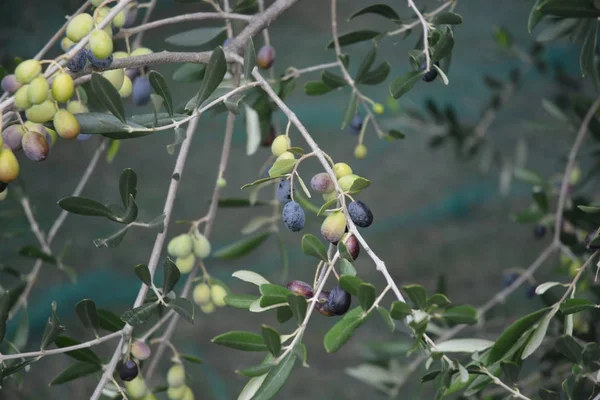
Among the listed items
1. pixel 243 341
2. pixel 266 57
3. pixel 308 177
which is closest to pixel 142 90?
pixel 266 57

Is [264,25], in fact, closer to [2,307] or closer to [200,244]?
[200,244]

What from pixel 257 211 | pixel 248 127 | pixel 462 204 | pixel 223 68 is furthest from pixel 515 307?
pixel 223 68

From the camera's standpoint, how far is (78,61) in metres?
0.59

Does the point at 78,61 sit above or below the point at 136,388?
above

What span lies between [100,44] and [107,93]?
0.14 ft

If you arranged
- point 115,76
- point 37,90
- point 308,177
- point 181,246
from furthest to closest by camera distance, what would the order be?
1. point 308,177
2. point 181,246
3. point 115,76
4. point 37,90

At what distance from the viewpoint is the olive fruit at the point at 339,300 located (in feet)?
1.90

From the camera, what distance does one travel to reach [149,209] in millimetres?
1708

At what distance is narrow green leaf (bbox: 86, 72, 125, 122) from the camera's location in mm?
A: 565

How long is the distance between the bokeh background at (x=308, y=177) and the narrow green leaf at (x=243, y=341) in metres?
0.92

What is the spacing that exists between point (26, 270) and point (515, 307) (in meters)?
1.21

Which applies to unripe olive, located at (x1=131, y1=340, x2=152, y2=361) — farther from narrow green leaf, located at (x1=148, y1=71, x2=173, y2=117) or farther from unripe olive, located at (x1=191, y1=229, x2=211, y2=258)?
narrow green leaf, located at (x1=148, y1=71, x2=173, y2=117)

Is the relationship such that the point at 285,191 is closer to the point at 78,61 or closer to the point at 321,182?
the point at 321,182

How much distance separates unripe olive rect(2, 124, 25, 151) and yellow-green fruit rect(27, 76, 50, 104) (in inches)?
2.0
